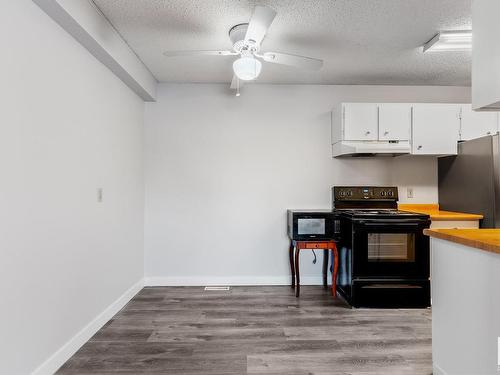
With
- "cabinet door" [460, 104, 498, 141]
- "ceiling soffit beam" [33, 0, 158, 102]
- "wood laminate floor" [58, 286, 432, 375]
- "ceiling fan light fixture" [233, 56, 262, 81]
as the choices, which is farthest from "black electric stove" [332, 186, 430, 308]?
"ceiling soffit beam" [33, 0, 158, 102]

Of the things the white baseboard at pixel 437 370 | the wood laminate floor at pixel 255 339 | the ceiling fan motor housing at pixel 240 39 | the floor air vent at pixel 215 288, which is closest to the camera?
the white baseboard at pixel 437 370

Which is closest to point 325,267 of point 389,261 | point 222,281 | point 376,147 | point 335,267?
point 335,267

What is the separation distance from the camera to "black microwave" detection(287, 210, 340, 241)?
359cm

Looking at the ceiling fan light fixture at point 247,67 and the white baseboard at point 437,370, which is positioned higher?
the ceiling fan light fixture at point 247,67

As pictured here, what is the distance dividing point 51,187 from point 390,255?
2.97 metres

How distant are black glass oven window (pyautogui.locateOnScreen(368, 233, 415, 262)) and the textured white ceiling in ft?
5.79

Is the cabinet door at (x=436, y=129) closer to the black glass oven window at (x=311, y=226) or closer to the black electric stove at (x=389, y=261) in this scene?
the black electric stove at (x=389, y=261)

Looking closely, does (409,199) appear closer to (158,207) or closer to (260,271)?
(260,271)

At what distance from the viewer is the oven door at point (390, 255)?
10.6 ft

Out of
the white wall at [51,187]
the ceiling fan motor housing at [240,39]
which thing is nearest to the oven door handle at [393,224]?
the ceiling fan motor housing at [240,39]

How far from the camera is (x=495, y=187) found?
10.1ft

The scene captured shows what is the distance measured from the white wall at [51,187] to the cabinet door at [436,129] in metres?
3.14

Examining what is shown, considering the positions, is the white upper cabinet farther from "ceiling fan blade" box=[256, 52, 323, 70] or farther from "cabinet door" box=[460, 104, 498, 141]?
"cabinet door" box=[460, 104, 498, 141]

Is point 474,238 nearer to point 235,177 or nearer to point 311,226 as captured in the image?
point 311,226
